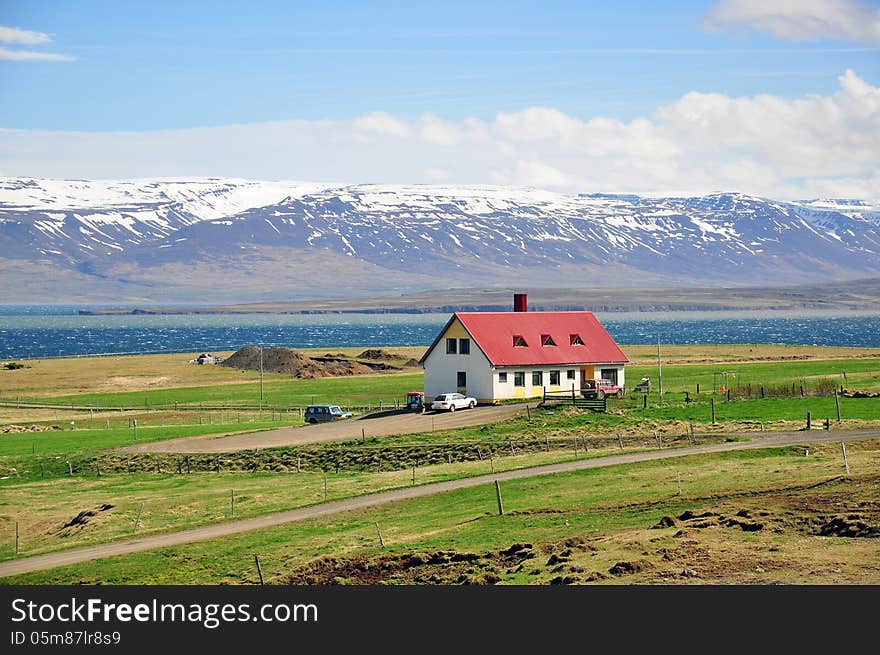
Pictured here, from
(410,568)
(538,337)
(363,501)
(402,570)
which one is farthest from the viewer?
(538,337)

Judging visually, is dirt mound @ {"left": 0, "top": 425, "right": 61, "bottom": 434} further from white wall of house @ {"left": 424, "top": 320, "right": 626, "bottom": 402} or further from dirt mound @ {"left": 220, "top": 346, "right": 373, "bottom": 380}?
dirt mound @ {"left": 220, "top": 346, "right": 373, "bottom": 380}

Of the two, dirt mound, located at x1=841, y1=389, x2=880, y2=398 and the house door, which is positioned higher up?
the house door

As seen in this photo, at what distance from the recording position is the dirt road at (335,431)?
7956cm

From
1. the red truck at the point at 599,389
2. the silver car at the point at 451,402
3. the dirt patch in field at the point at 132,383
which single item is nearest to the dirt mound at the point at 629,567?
the silver car at the point at 451,402

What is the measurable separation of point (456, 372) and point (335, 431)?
1345 centimetres

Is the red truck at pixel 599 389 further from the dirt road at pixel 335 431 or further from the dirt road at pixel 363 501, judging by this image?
the dirt road at pixel 363 501

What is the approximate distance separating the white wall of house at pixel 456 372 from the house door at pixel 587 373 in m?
9.09

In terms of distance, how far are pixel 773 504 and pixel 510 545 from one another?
907 cm

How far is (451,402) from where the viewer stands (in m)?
89.5

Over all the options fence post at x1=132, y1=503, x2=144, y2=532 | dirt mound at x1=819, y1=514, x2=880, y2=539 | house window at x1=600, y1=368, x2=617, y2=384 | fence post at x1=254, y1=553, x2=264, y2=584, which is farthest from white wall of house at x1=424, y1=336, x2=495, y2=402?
dirt mound at x1=819, y1=514, x2=880, y2=539

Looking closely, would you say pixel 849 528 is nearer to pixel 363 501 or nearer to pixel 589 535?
pixel 589 535

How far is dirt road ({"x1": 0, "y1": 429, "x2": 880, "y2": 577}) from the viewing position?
49.1m

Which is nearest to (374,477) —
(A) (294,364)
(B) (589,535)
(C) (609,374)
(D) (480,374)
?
(B) (589,535)
